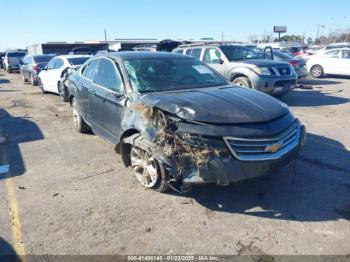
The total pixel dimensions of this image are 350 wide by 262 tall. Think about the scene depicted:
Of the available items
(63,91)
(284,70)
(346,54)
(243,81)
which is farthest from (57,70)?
(346,54)

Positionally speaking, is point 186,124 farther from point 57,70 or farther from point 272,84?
point 57,70

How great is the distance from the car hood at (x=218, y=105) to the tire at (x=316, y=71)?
15.1m

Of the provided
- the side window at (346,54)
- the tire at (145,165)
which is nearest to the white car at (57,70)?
the tire at (145,165)

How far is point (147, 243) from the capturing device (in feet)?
11.4

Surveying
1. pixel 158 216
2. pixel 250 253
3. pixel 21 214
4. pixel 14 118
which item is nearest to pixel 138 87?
pixel 158 216

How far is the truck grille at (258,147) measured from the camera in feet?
12.3

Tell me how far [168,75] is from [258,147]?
6.50ft

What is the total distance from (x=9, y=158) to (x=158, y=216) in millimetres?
3430

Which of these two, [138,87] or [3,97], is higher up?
[138,87]

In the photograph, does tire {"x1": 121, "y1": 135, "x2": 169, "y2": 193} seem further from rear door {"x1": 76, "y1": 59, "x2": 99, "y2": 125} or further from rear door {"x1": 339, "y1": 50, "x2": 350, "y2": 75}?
rear door {"x1": 339, "y1": 50, "x2": 350, "y2": 75}

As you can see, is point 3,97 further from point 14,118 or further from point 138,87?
point 138,87

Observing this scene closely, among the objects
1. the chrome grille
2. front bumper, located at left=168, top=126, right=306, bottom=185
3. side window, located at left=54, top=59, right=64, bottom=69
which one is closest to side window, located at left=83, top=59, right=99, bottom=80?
front bumper, located at left=168, top=126, right=306, bottom=185

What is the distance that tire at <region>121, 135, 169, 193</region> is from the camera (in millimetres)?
4196

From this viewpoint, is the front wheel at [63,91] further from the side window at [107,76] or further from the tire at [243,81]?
the tire at [243,81]
